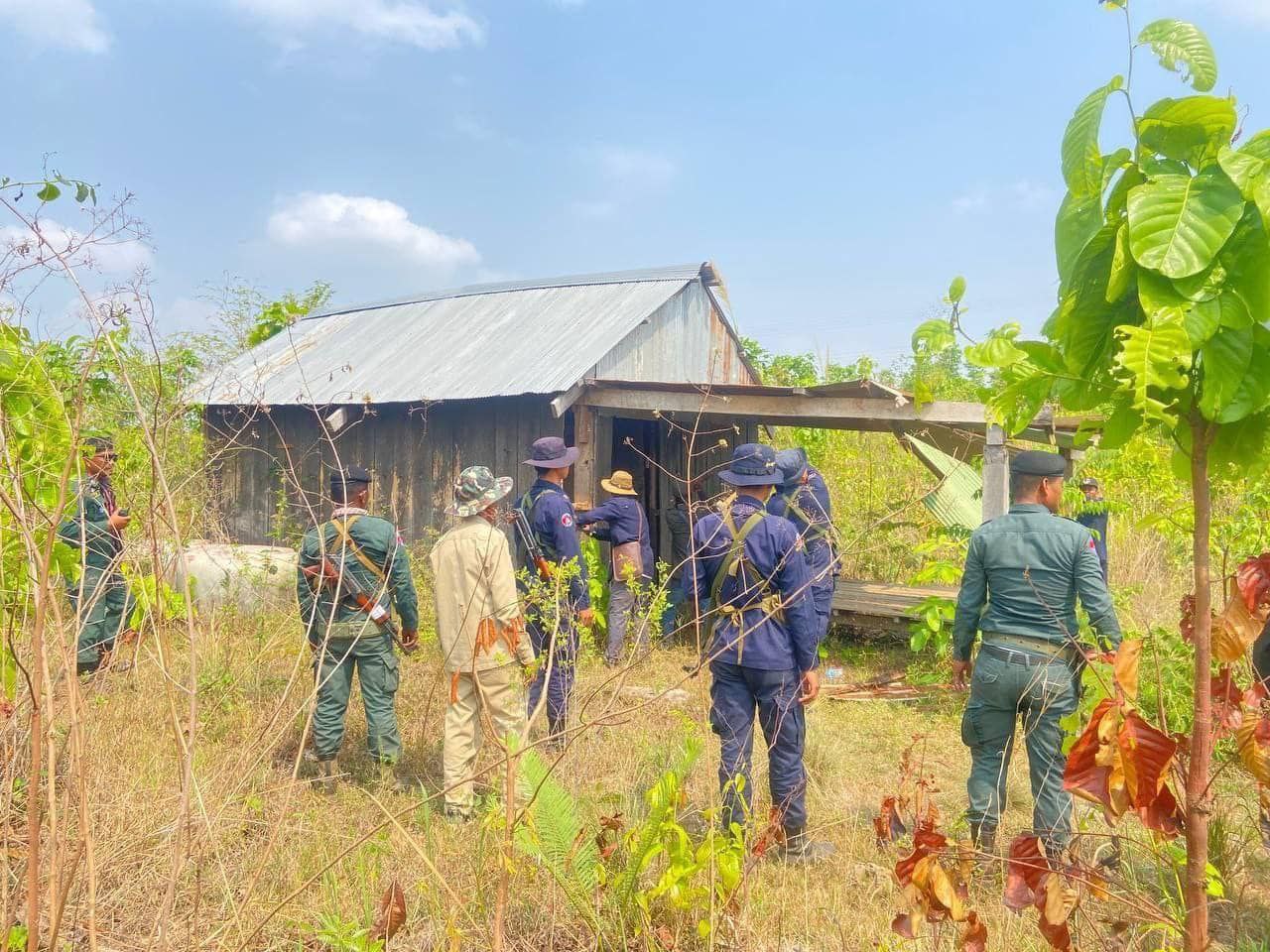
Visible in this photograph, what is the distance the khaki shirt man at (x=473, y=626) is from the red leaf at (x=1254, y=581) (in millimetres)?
3235

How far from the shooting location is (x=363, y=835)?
2367 mm

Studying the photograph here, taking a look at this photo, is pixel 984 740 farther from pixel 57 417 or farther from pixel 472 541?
pixel 57 417

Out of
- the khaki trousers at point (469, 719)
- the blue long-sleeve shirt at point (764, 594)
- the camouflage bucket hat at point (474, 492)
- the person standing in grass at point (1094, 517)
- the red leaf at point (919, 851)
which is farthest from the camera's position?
the person standing in grass at point (1094, 517)

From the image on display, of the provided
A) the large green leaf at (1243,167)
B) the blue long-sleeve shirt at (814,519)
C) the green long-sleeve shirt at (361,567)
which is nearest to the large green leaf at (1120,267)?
the large green leaf at (1243,167)

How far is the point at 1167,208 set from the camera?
1.62 meters

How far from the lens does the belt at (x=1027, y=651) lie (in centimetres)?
388

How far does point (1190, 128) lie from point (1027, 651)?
273 centimetres

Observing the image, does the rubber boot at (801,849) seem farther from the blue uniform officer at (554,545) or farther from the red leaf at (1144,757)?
the red leaf at (1144,757)

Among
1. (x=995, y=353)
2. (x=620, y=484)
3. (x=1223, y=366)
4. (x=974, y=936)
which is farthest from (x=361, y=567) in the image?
(x=1223, y=366)

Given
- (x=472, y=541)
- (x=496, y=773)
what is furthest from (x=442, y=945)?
(x=472, y=541)

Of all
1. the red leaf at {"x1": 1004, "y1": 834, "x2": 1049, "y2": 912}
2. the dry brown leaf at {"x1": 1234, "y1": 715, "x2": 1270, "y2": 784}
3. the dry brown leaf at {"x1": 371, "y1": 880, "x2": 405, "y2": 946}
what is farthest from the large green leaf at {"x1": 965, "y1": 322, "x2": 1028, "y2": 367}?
the dry brown leaf at {"x1": 371, "y1": 880, "x2": 405, "y2": 946}

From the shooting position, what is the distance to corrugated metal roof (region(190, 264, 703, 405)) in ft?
29.6

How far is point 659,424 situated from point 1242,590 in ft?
28.6

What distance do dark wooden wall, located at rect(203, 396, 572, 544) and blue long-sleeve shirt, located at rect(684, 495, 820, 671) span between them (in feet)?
15.4
